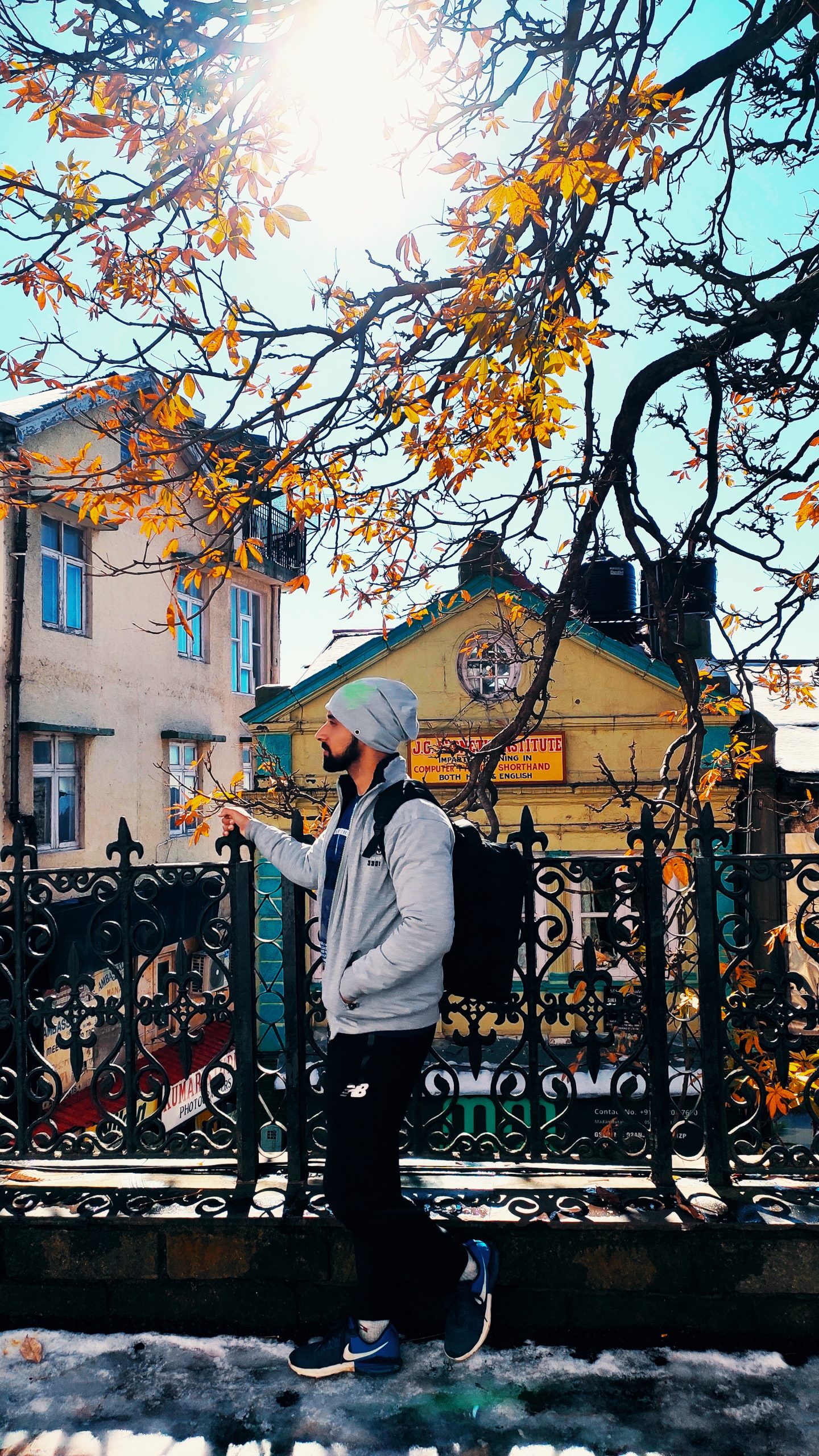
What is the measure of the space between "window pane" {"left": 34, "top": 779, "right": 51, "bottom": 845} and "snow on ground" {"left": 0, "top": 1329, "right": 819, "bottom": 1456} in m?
12.0

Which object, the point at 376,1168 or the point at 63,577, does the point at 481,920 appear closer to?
the point at 376,1168

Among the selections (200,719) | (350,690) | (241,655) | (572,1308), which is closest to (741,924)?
(572,1308)

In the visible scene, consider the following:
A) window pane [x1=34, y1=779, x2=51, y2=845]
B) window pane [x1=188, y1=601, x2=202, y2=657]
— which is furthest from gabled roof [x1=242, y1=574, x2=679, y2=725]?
window pane [x1=188, y1=601, x2=202, y2=657]

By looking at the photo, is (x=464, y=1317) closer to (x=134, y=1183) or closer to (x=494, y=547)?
(x=134, y=1183)

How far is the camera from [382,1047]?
2.66 metres

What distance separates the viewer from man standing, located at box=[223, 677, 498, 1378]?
2586 mm

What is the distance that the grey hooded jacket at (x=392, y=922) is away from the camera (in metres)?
2.52

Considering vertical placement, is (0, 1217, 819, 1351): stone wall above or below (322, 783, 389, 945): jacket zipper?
below

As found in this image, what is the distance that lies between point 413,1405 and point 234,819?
191 centimetres

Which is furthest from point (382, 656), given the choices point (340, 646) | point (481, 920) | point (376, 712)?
point (481, 920)

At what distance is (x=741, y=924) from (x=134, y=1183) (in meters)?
2.49

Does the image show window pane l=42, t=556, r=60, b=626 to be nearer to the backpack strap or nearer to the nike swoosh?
the backpack strap

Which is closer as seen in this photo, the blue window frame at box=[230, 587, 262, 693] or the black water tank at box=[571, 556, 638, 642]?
the black water tank at box=[571, 556, 638, 642]

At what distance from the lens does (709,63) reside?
12.7 ft
